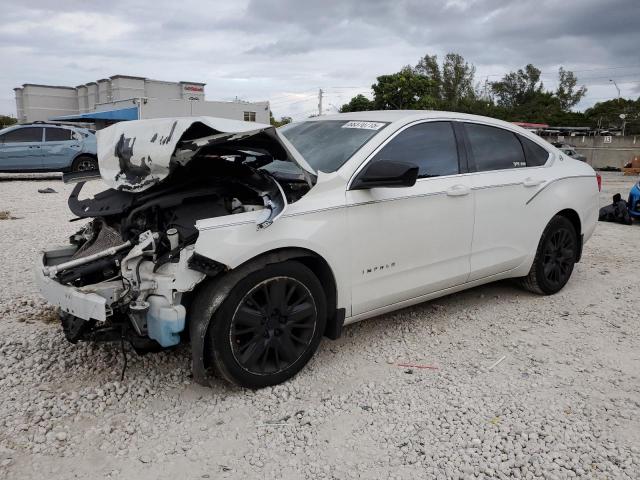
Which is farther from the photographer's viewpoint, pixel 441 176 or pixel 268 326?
pixel 441 176

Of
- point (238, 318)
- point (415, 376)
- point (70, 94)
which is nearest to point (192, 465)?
point (238, 318)

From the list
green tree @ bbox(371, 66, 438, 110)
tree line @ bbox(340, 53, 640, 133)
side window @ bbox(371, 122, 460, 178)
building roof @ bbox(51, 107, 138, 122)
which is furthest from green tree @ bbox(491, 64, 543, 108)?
side window @ bbox(371, 122, 460, 178)

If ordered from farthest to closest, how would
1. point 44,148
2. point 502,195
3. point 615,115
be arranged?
point 615,115
point 44,148
point 502,195

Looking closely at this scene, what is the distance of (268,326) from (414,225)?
50.6 inches

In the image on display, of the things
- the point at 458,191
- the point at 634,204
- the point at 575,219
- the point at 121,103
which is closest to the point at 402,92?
the point at 121,103

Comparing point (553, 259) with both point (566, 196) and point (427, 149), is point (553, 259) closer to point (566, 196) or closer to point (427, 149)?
point (566, 196)

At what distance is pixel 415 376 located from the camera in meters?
3.40

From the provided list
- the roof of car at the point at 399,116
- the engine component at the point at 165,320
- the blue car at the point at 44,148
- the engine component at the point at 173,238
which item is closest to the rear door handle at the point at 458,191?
the roof of car at the point at 399,116

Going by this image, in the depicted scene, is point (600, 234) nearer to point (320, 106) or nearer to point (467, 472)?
point (467, 472)

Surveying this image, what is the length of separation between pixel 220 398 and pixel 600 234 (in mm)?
7131

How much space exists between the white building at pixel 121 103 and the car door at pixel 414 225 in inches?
915

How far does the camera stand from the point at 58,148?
14.1 m

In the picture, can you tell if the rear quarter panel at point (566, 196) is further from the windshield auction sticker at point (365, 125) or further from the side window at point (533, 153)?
the windshield auction sticker at point (365, 125)

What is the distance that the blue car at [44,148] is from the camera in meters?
13.8
